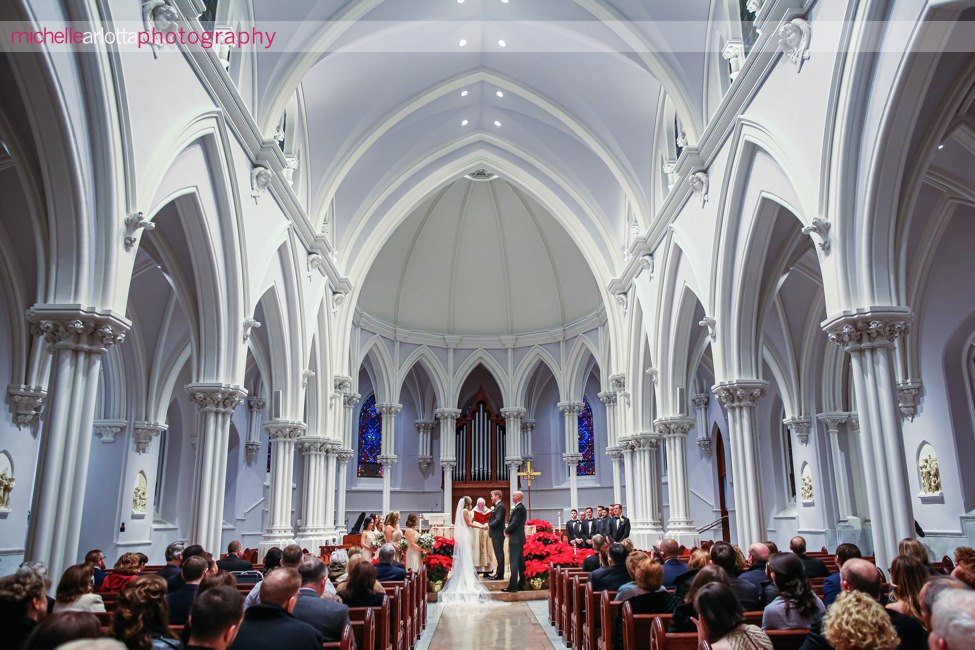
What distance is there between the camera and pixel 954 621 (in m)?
2.46

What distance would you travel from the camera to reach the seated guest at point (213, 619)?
304cm

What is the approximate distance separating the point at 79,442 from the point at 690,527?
12231 millimetres

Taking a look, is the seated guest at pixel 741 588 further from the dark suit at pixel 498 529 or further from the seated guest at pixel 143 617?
the dark suit at pixel 498 529

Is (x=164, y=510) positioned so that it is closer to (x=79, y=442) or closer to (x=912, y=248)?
(x=79, y=442)

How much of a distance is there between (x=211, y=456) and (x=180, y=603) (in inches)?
254

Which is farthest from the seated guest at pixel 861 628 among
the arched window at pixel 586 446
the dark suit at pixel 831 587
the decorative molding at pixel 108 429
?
the arched window at pixel 586 446

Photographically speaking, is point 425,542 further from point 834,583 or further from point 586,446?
point 586,446

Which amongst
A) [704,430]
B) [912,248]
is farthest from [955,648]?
[704,430]

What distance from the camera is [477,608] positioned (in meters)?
12.4

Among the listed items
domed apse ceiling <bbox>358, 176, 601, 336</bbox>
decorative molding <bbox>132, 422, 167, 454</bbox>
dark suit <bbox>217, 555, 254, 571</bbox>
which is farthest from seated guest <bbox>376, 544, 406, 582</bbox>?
domed apse ceiling <bbox>358, 176, 601, 336</bbox>

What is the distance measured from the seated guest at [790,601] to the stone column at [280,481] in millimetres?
12093

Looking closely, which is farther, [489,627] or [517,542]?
[517,542]

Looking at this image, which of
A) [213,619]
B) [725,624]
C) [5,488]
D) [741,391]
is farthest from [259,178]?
[725,624]

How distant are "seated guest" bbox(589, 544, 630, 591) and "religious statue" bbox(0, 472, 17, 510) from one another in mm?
10657
